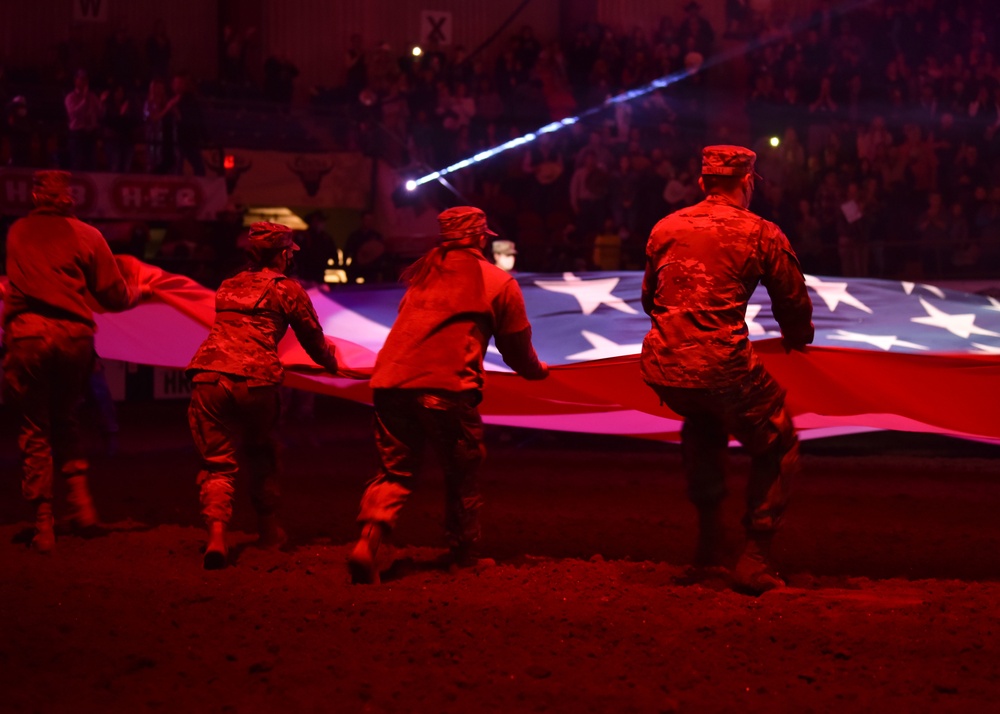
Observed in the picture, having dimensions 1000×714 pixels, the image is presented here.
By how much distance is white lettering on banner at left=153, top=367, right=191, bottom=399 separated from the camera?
1221cm

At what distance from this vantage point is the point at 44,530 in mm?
5977

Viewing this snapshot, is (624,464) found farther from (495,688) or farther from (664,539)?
(495,688)

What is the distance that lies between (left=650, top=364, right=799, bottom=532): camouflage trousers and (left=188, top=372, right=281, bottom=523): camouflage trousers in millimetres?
2000

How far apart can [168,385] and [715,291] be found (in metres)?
8.71

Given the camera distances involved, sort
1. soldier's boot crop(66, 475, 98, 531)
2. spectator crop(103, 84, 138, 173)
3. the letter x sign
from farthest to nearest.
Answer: the letter x sign → spectator crop(103, 84, 138, 173) → soldier's boot crop(66, 475, 98, 531)

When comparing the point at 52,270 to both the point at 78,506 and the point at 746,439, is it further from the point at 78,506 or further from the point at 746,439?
the point at 746,439

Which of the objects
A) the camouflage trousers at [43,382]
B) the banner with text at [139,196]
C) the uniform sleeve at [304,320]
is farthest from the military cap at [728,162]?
the banner with text at [139,196]

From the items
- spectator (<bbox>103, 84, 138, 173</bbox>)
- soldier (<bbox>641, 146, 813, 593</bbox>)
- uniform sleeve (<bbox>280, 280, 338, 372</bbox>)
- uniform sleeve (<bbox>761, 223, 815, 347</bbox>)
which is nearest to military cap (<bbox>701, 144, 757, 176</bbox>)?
soldier (<bbox>641, 146, 813, 593</bbox>)

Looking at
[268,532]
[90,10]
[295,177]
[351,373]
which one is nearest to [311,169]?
[295,177]

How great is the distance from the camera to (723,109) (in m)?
19.2

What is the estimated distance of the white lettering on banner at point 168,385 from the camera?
481 inches

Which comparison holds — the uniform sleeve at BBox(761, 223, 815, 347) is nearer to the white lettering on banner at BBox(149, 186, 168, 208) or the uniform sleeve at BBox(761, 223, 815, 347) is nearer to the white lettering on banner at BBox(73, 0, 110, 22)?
the white lettering on banner at BBox(149, 186, 168, 208)

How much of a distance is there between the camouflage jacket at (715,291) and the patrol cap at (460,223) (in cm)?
93

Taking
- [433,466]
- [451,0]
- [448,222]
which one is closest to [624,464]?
[433,466]
